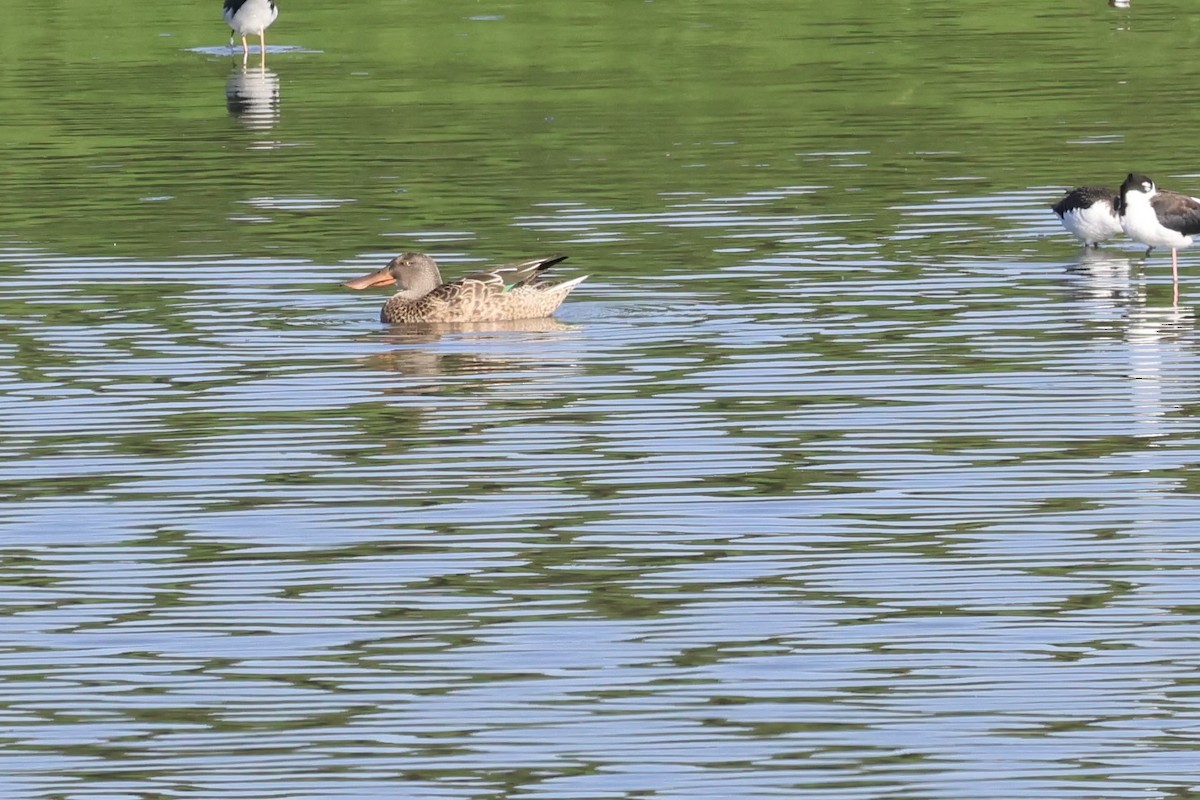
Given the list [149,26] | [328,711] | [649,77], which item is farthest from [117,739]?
[149,26]

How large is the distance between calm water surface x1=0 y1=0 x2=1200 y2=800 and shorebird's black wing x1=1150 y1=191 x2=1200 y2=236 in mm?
465

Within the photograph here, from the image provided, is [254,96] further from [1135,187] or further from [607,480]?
[607,480]

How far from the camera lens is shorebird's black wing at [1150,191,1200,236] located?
23.2 meters

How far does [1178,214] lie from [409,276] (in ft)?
23.1

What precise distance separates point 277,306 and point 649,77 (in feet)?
77.2

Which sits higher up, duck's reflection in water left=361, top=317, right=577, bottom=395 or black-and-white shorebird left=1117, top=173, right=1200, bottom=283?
black-and-white shorebird left=1117, top=173, right=1200, bottom=283

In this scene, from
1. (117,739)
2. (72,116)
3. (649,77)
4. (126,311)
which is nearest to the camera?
(117,739)

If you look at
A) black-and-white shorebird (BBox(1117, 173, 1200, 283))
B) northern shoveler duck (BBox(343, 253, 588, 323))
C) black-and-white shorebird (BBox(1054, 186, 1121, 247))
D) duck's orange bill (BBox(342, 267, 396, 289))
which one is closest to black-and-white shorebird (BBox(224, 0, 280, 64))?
black-and-white shorebird (BBox(1054, 186, 1121, 247))

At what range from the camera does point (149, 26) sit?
57.0 meters

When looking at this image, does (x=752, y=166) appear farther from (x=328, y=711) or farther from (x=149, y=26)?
(x=149, y=26)

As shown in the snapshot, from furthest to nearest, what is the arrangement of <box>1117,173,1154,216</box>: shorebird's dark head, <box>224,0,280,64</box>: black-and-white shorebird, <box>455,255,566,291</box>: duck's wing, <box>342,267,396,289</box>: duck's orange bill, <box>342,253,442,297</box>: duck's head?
<box>224,0,280,64</box>: black-and-white shorebird < <box>1117,173,1154,216</box>: shorebird's dark head < <box>342,267,396,289</box>: duck's orange bill < <box>342,253,442,297</box>: duck's head < <box>455,255,566,291</box>: duck's wing

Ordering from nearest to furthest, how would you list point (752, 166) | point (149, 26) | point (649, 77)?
point (752, 166), point (649, 77), point (149, 26)

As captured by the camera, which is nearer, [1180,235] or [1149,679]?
[1149,679]

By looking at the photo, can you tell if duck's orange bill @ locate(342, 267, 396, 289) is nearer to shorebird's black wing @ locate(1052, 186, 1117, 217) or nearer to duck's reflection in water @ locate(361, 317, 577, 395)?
duck's reflection in water @ locate(361, 317, 577, 395)
